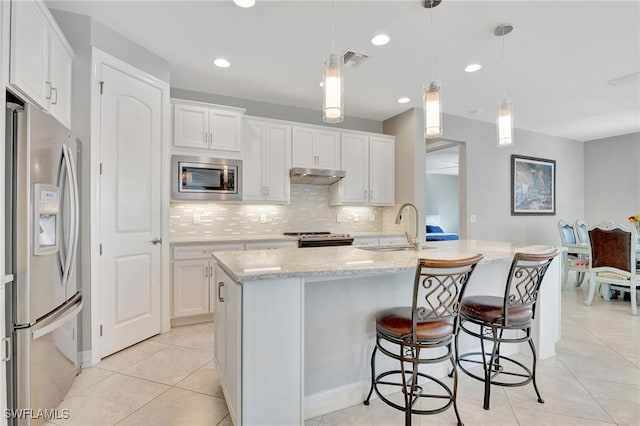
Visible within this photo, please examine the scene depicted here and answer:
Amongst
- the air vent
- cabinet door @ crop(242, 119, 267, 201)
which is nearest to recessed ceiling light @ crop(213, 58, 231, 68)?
cabinet door @ crop(242, 119, 267, 201)

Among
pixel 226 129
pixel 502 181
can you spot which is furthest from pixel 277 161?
pixel 502 181

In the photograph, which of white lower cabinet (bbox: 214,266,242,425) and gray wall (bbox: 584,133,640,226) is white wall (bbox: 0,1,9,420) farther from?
gray wall (bbox: 584,133,640,226)

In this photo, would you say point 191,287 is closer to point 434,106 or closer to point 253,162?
point 253,162

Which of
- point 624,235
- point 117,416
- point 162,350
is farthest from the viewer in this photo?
point 624,235

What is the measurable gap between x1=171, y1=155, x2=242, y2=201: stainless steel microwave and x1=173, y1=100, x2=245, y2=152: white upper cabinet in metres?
0.17

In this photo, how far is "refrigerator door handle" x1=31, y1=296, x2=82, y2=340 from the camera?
169 centimetres

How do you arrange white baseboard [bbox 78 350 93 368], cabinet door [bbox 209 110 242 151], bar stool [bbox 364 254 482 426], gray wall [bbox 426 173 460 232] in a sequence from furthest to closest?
gray wall [bbox 426 173 460 232], cabinet door [bbox 209 110 242 151], white baseboard [bbox 78 350 93 368], bar stool [bbox 364 254 482 426]

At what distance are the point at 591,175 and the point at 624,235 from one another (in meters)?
3.47

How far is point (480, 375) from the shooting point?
2326mm

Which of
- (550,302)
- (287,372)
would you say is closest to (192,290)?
(287,372)

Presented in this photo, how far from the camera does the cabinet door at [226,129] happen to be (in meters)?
3.77

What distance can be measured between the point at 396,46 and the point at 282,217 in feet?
8.49

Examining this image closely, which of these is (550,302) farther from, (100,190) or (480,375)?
(100,190)

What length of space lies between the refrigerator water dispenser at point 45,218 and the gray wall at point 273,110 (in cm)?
248
